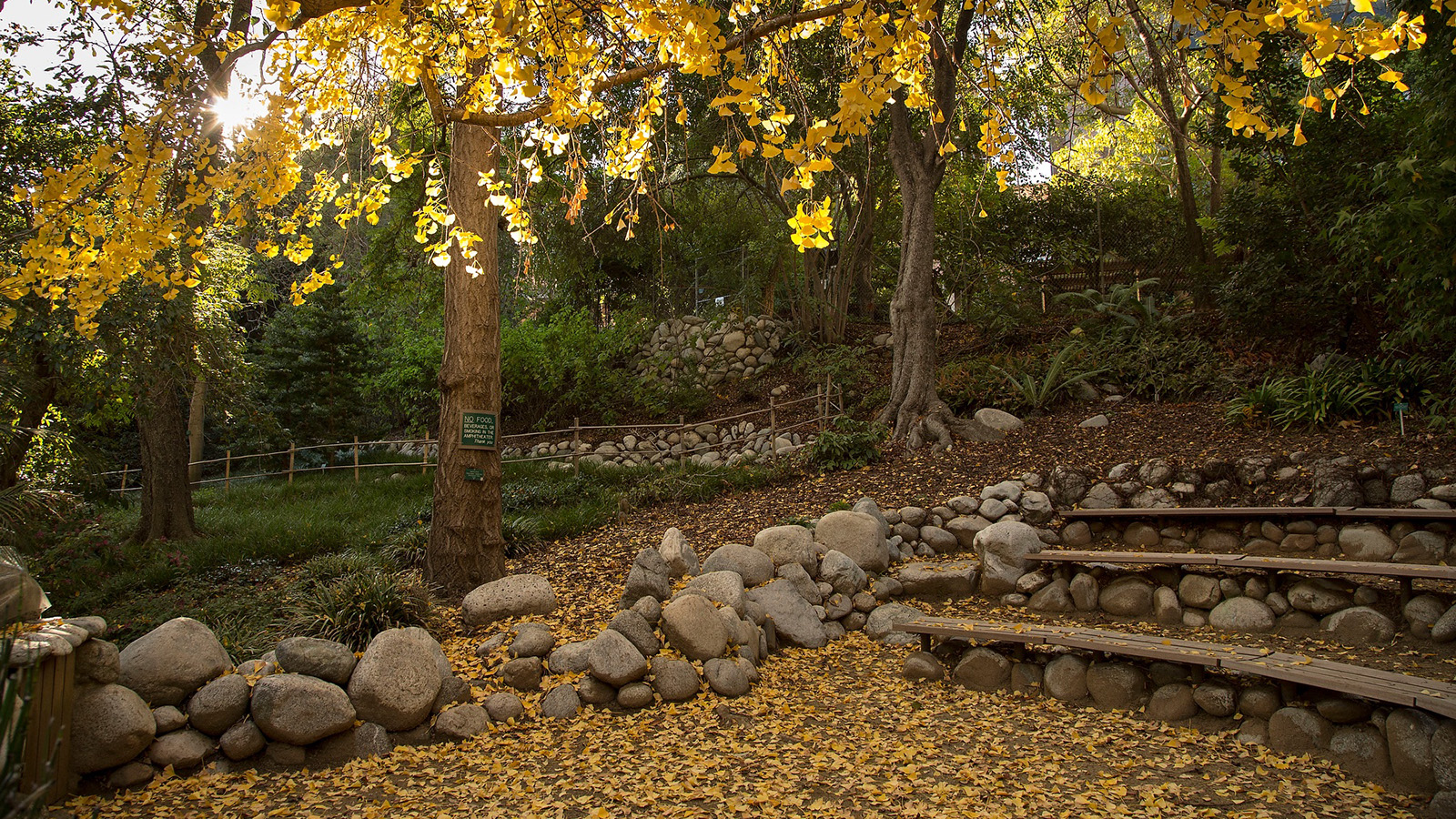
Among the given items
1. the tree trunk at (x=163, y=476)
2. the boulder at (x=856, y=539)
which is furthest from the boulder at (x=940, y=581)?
the tree trunk at (x=163, y=476)

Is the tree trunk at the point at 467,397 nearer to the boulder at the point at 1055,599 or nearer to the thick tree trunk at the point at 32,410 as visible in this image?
the boulder at the point at 1055,599

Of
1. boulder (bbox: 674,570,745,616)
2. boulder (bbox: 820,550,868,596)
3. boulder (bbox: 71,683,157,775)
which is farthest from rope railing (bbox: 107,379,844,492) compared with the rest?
boulder (bbox: 71,683,157,775)

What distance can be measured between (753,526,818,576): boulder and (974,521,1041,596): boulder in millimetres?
1113

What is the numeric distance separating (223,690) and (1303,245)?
882cm

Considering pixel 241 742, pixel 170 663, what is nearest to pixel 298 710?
pixel 241 742

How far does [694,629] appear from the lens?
13.7 ft

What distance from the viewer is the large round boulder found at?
11.0 ft

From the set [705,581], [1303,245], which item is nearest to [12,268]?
[705,581]

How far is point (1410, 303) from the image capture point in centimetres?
564

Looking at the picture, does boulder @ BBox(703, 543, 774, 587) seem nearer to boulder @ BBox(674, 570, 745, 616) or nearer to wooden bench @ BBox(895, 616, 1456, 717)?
boulder @ BBox(674, 570, 745, 616)

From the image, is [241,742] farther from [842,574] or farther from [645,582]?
[842,574]

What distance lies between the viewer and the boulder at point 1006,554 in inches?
208

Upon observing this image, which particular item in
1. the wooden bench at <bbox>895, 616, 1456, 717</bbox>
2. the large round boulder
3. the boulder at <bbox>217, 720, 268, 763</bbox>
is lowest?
the boulder at <bbox>217, 720, 268, 763</bbox>

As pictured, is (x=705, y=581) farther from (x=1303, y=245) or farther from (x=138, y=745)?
(x=1303, y=245)
